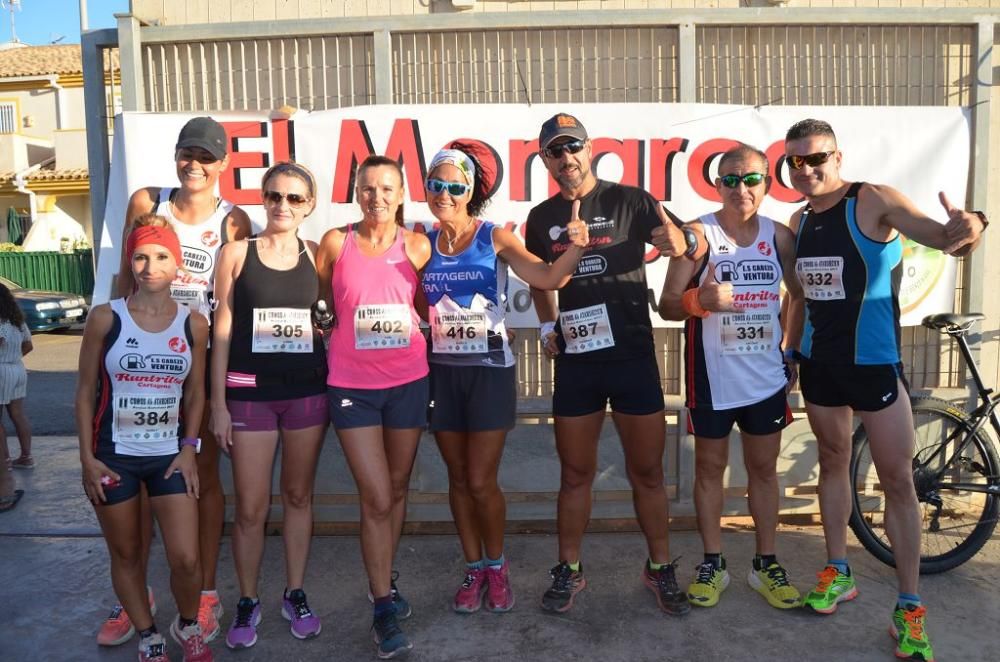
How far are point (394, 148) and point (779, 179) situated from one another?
227 cm

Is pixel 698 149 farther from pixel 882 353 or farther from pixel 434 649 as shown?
pixel 434 649

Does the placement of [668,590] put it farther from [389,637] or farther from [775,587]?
[389,637]

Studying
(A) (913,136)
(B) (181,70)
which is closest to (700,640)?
(A) (913,136)

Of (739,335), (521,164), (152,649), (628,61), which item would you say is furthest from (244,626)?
(628,61)

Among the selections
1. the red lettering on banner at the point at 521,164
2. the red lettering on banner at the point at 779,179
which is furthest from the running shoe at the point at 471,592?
the red lettering on banner at the point at 779,179

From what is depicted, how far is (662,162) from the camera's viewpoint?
14.9 feet

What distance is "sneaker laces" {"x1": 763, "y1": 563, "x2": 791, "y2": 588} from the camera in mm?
3730

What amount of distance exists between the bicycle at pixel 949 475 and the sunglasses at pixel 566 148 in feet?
7.44

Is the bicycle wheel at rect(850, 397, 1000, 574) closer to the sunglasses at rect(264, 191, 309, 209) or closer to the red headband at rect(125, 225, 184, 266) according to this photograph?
the sunglasses at rect(264, 191, 309, 209)

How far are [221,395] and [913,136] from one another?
404 cm

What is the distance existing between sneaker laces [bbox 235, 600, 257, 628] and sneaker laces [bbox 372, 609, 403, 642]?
22.1 inches

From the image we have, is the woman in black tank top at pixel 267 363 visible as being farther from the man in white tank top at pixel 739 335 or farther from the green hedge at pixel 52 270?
the green hedge at pixel 52 270

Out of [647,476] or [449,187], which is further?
[647,476]

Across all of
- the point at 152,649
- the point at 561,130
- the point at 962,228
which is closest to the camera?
the point at 962,228
